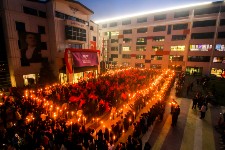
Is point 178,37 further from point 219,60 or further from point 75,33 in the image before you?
point 75,33

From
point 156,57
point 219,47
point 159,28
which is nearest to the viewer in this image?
point 219,47

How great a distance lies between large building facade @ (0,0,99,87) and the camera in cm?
2078

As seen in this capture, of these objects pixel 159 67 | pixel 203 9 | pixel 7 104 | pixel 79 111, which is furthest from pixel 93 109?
pixel 203 9

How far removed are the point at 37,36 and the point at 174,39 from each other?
3448 centimetres

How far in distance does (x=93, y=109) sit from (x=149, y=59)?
36.6 m

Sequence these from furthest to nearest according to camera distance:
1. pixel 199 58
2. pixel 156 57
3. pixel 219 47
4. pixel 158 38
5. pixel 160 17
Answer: pixel 156 57
pixel 158 38
pixel 160 17
pixel 199 58
pixel 219 47

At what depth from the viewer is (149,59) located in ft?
148

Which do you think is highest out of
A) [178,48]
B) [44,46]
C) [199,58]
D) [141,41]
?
[141,41]

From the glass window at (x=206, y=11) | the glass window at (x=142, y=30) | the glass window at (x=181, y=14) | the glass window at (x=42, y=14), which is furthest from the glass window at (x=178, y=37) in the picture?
the glass window at (x=42, y=14)

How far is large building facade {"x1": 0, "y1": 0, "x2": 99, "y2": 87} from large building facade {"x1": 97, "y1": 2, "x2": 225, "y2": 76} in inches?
895

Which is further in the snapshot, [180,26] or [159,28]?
[159,28]

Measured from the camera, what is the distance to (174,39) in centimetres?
4012

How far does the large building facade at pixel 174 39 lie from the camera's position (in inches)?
1356

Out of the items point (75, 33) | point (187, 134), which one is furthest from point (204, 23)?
point (187, 134)
